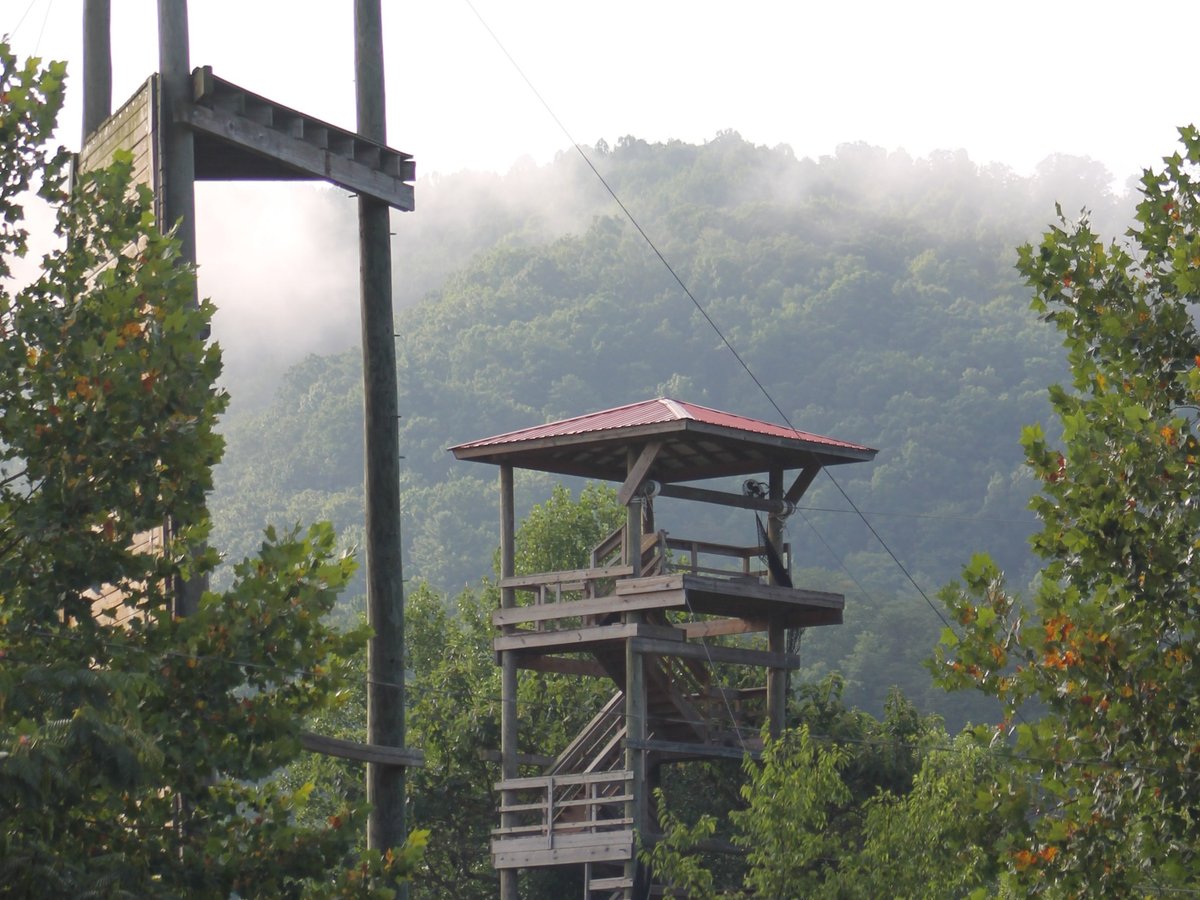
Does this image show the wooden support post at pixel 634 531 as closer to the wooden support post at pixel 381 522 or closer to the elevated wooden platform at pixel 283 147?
the elevated wooden platform at pixel 283 147

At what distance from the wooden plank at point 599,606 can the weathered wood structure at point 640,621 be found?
0.06 feet

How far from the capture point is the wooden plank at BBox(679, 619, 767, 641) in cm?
2636

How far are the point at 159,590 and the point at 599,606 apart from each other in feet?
45.2

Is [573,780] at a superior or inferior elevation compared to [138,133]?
inferior

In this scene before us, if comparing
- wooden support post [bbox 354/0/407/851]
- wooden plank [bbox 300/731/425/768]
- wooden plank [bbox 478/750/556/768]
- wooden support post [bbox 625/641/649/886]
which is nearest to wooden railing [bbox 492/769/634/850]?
wooden support post [bbox 625/641/649/886]

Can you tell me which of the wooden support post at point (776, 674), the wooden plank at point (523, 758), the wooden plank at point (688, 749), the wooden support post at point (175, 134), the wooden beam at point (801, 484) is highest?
the wooden support post at point (175, 134)

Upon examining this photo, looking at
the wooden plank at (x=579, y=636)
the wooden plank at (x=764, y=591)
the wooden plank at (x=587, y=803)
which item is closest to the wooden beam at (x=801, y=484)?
the wooden plank at (x=764, y=591)

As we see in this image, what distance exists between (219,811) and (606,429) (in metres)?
14.3

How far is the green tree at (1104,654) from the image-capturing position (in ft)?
39.7

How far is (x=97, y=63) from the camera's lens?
59.3ft

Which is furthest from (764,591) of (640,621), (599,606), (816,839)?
(816,839)

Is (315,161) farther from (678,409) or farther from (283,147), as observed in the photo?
(678,409)

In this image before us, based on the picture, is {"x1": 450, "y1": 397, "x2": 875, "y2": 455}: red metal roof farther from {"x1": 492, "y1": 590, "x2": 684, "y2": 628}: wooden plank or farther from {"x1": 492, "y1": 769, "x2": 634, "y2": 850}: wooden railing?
{"x1": 492, "y1": 769, "x2": 634, "y2": 850}: wooden railing

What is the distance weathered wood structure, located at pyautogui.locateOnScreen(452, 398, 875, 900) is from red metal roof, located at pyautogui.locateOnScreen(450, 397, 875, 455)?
3 centimetres
